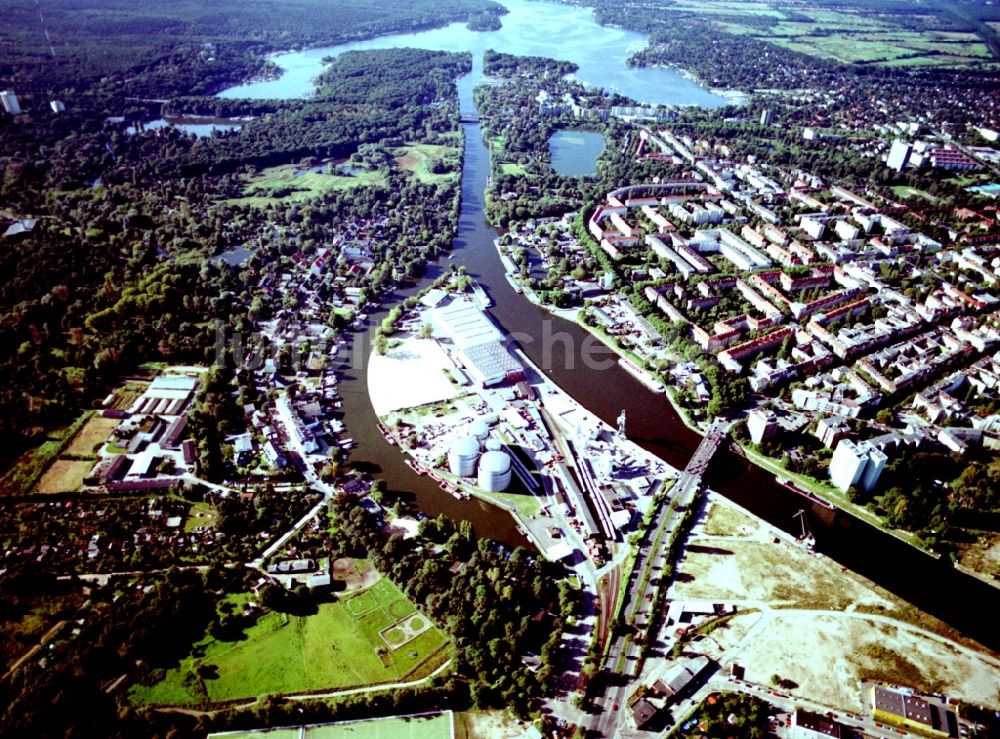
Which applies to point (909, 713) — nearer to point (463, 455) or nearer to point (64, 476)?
point (463, 455)

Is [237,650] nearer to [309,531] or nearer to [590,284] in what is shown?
[309,531]

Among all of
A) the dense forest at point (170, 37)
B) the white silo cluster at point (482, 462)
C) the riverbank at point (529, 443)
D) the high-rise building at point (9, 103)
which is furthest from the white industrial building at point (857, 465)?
the dense forest at point (170, 37)

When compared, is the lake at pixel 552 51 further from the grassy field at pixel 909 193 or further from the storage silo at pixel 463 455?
the storage silo at pixel 463 455

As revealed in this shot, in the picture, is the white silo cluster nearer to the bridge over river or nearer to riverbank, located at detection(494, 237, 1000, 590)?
the bridge over river

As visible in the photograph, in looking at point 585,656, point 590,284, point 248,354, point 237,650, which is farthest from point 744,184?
point 237,650

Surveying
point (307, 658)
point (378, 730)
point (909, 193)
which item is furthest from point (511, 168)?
point (378, 730)

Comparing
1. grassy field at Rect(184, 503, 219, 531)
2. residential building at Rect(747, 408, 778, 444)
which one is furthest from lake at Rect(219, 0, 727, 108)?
grassy field at Rect(184, 503, 219, 531)
